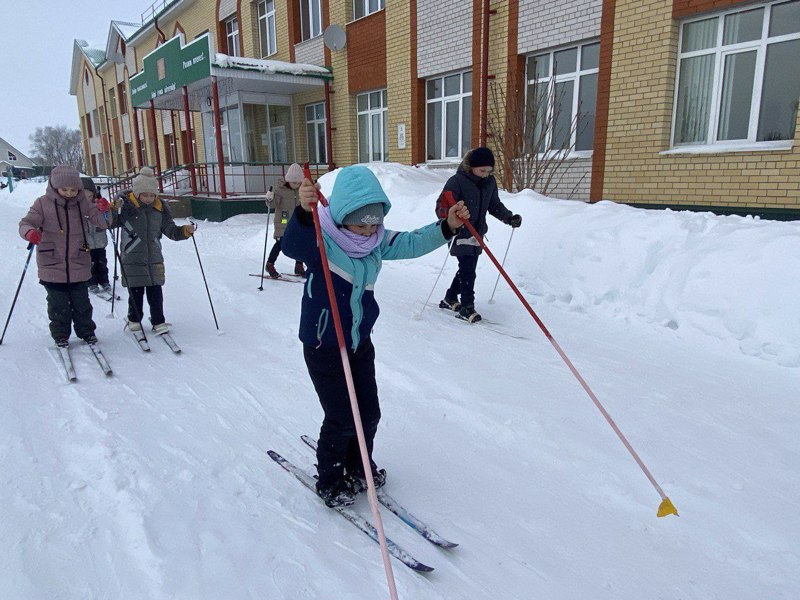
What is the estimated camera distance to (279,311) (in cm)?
598

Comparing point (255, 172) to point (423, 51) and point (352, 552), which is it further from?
point (352, 552)

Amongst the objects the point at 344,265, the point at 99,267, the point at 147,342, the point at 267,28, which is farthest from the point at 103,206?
the point at 267,28

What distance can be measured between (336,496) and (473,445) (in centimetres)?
99

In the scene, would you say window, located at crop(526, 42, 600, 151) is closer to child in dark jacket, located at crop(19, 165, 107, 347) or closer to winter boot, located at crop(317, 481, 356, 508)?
child in dark jacket, located at crop(19, 165, 107, 347)

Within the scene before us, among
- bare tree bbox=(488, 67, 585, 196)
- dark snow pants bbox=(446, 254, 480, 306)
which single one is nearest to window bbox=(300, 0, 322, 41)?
bare tree bbox=(488, 67, 585, 196)

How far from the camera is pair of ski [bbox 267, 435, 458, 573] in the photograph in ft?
Result: 7.18

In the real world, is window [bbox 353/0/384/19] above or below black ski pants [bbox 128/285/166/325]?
above

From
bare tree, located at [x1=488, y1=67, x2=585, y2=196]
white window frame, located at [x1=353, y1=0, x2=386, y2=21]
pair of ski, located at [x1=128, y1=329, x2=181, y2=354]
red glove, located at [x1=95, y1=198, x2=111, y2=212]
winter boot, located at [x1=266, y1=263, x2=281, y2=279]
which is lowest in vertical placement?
pair of ski, located at [x1=128, y1=329, x2=181, y2=354]

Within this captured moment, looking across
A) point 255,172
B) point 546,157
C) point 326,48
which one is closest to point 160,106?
point 255,172

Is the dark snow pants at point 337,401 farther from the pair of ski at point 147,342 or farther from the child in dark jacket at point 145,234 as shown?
the child in dark jacket at point 145,234

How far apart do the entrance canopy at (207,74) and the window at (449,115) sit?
4.52 meters

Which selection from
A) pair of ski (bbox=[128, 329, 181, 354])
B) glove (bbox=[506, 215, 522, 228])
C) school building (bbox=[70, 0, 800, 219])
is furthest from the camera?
school building (bbox=[70, 0, 800, 219])

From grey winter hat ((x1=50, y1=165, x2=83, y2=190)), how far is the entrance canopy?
10.5m

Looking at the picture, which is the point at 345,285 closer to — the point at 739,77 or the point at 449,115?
the point at 739,77
